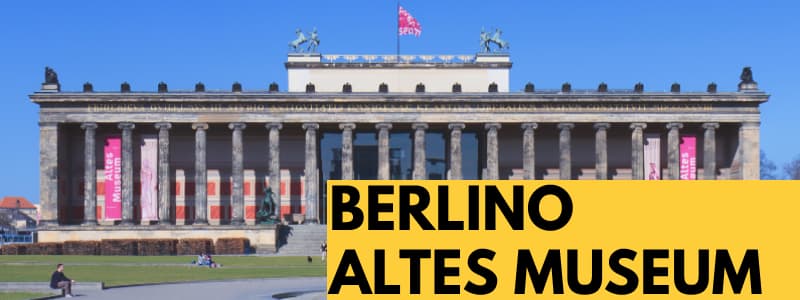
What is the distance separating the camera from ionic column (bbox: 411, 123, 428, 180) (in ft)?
303

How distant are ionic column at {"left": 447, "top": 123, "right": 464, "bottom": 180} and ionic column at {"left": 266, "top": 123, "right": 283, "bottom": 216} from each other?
14377 millimetres

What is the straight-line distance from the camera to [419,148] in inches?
3659

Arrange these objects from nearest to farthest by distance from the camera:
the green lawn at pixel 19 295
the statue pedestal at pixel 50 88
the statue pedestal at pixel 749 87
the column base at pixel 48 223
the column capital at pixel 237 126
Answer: the green lawn at pixel 19 295, the column base at pixel 48 223, the statue pedestal at pixel 50 88, the statue pedestal at pixel 749 87, the column capital at pixel 237 126

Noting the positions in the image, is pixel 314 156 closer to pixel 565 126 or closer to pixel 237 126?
pixel 237 126

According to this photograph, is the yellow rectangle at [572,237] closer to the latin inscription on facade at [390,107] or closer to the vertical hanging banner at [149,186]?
the latin inscription on facade at [390,107]

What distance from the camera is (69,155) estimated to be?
312 ft

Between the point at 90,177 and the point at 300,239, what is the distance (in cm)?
1918

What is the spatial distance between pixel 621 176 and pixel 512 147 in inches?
385

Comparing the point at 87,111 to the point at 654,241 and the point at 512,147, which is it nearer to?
the point at 512,147

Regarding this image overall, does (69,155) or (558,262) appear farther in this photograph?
(69,155)

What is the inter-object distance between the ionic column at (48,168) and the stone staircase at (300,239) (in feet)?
63.2

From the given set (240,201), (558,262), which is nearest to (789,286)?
(558,262)

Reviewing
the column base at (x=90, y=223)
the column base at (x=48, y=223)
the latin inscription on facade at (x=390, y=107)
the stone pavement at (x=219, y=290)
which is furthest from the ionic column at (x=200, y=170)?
the stone pavement at (x=219, y=290)

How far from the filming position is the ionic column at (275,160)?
9200cm
